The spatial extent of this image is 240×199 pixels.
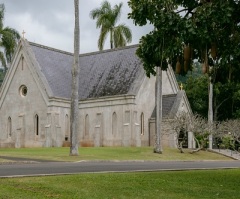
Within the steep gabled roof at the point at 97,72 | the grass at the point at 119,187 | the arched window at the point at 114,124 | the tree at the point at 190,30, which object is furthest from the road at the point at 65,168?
the arched window at the point at 114,124

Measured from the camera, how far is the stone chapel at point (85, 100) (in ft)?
153

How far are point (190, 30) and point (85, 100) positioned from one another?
36.5 meters

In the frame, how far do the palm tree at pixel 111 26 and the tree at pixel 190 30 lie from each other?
43.4m

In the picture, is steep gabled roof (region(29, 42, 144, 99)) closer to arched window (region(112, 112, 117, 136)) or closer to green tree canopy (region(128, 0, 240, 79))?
arched window (region(112, 112, 117, 136))

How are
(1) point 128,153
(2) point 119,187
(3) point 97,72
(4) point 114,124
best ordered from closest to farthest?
(2) point 119,187 < (1) point 128,153 < (4) point 114,124 < (3) point 97,72

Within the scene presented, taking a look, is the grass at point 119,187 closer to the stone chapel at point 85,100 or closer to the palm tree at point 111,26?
the stone chapel at point 85,100

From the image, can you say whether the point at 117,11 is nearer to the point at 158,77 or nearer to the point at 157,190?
the point at 158,77

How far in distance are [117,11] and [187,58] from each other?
156ft

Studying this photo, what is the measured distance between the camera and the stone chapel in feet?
153

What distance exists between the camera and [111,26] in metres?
58.4

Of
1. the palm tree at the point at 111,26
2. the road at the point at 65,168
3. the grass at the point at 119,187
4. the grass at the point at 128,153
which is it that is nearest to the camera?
the grass at the point at 119,187

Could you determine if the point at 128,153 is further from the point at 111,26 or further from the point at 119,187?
the point at 111,26

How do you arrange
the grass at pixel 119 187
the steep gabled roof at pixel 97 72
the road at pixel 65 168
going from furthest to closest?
the steep gabled roof at pixel 97 72 < the road at pixel 65 168 < the grass at pixel 119 187

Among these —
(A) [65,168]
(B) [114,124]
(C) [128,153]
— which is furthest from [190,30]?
(B) [114,124]
